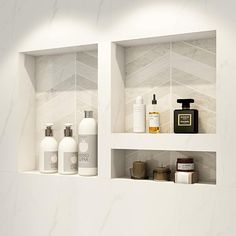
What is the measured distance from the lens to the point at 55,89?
6.81 ft

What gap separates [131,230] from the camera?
1737 millimetres

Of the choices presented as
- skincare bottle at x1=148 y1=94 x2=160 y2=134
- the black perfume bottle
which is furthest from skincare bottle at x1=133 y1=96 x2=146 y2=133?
the black perfume bottle

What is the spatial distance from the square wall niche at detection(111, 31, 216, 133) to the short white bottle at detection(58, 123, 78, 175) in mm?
255

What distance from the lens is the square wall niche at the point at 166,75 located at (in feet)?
5.64

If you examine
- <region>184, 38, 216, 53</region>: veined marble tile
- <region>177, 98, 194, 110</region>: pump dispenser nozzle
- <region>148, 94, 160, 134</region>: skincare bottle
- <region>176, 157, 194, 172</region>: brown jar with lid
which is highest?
<region>184, 38, 216, 53</region>: veined marble tile

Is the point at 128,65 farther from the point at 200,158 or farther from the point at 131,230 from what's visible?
the point at 131,230

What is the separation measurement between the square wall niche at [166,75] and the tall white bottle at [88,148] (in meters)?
0.12

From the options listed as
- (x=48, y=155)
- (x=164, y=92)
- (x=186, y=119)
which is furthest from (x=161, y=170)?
(x=48, y=155)

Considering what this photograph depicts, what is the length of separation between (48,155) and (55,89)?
0.33 meters

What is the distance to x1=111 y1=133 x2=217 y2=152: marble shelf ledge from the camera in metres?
1.59

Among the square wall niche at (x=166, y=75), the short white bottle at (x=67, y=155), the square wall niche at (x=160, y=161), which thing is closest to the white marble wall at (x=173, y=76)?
the square wall niche at (x=166, y=75)

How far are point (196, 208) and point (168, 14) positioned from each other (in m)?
0.77

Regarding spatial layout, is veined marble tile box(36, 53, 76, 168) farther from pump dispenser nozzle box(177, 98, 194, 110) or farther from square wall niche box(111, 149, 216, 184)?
pump dispenser nozzle box(177, 98, 194, 110)

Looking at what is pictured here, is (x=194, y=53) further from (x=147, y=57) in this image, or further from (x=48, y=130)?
(x=48, y=130)
